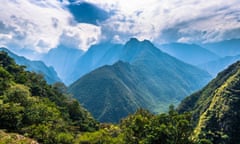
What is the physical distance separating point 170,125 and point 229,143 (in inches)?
2054

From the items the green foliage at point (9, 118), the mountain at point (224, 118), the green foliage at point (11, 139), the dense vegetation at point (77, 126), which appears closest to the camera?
the green foliage at point (11, 139)

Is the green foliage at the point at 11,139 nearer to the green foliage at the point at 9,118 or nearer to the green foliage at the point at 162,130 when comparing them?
the green foliage at the point at 9,118

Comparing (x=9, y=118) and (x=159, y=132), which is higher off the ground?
(x=9, y=118)

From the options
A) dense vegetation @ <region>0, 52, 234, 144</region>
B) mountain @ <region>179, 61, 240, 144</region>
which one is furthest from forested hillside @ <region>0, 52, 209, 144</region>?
Answer: mountain @ <region>179, 61, 240, 144</region>

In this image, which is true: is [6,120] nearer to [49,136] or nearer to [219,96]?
[49,136]

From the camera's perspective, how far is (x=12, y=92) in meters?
54.2

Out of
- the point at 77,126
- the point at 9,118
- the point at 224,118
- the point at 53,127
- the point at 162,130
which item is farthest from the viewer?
the point at 224,118

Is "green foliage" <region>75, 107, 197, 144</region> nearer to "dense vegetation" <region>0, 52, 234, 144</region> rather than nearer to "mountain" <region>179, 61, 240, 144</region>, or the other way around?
"dense vegetation" <region>0, 52, 234, 144</region>

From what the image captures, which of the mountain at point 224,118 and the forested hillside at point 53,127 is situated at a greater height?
the mountain at point 224,118

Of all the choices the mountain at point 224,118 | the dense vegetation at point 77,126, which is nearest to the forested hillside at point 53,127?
the dense vegetation at point 77,126

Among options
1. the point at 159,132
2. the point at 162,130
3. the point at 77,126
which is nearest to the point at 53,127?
the point at 159,132

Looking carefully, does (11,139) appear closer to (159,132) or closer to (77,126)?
(159,132)

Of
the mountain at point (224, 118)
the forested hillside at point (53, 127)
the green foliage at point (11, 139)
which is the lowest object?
the green foliage at point (11, 139)

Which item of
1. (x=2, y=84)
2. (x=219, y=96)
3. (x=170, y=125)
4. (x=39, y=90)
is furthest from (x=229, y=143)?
(x=2, y=84)
